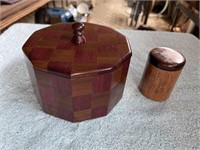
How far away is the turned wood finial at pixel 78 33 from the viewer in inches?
16.6

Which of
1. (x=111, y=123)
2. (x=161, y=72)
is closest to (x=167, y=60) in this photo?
(x=161, y=72)

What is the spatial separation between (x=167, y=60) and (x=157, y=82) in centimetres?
7

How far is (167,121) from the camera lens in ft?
1.58

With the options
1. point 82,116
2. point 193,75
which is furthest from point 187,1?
point 82,116

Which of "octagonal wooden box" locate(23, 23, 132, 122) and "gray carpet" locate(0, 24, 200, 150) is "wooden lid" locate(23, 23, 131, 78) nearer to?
"octagonal wooden box" locate(23, 23, 132, 122)

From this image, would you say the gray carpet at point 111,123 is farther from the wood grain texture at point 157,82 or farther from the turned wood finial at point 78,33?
the turned wood finial at point 78,33

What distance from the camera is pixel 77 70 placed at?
365 millimetres

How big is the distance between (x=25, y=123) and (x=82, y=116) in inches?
5.7

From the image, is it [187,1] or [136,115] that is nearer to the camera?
[136,115]

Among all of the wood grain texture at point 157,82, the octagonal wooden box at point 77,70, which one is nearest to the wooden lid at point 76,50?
the octagonal wooden box at point 77,70

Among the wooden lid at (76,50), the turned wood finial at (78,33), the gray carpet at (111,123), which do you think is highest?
the turned wood finial at (78,33)

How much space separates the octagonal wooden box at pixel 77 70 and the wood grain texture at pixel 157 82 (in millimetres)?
97

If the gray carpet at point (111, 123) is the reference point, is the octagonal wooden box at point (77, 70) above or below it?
above

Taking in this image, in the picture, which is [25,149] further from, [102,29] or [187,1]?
[187,1]
